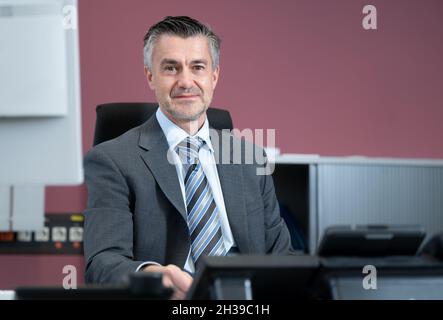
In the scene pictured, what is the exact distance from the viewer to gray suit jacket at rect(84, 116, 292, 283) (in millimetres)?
1455

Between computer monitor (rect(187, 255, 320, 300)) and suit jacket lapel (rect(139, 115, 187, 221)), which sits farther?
suit jacket lapel (rect(139, 115, 187, 221))

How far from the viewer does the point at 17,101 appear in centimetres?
97

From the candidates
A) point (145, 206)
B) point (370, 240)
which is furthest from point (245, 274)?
point (145, 206)

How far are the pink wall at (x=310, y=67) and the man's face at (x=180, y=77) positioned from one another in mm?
1317

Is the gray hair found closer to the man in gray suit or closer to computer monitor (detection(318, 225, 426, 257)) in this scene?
the man in gray suit

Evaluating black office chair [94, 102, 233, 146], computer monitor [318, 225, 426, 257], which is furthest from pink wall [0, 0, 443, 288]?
computer monitor [318, 225, 426, 257]

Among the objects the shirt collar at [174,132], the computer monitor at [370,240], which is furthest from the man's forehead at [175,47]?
the computer monitor at [370,240]

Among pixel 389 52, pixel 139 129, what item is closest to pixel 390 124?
pixel 389 52

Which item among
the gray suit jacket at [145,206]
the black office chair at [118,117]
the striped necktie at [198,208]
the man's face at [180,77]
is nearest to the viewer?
the gray suit jacket at [145,206]

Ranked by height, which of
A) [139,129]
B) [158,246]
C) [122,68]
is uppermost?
[122,68]

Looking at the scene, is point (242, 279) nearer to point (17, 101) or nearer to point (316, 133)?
point (17, 101)

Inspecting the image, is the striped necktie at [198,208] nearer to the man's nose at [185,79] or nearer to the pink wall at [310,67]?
the man's nose at [185,79]

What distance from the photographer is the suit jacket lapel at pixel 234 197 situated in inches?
63.9
